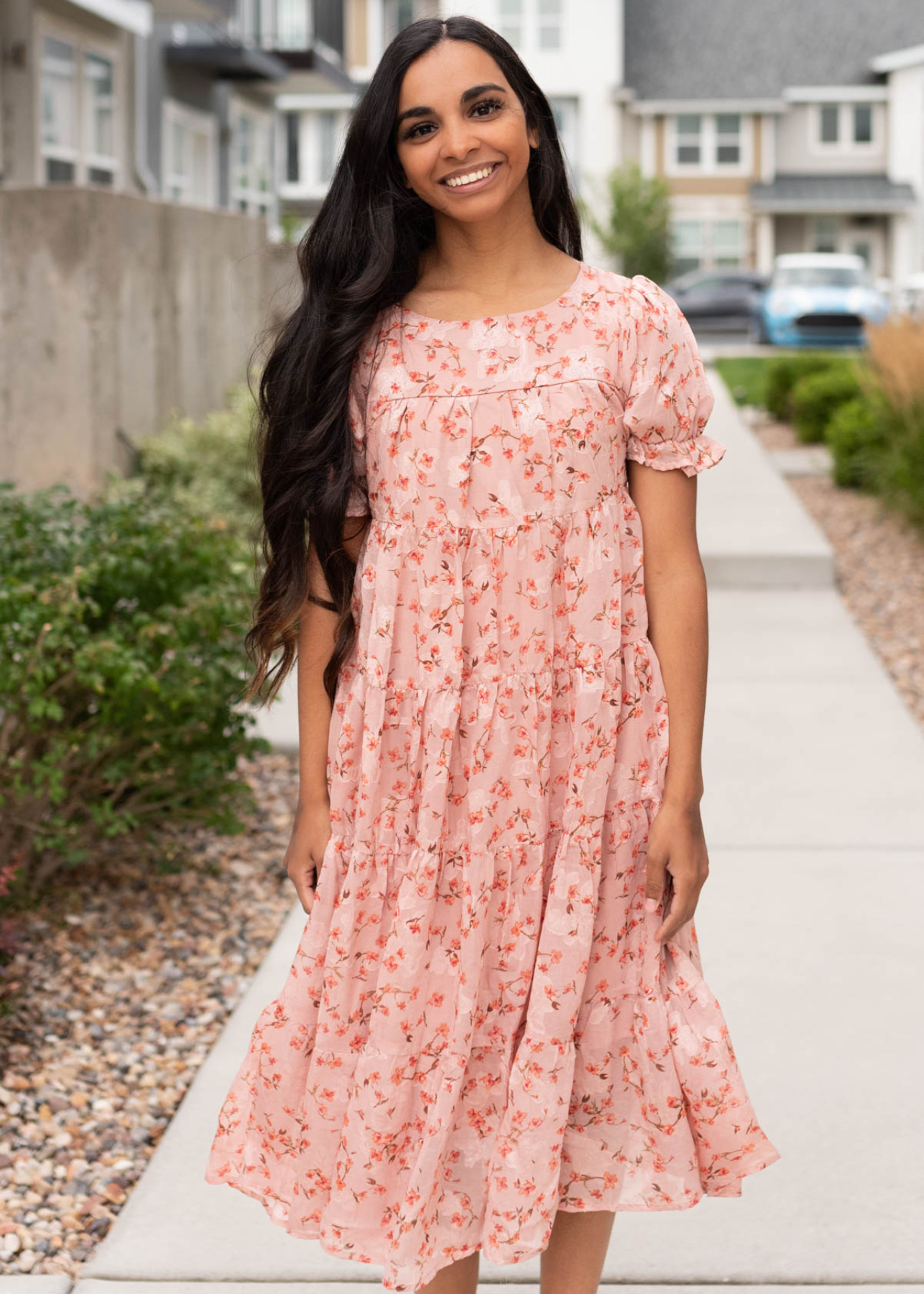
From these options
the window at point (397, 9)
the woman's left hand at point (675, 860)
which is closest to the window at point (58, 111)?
the woman's left hand at point (675, 860)

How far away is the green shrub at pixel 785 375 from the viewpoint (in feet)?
48.4

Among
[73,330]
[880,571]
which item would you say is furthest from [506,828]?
[880,571]

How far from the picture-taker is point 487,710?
2000mm

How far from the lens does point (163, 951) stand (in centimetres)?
393

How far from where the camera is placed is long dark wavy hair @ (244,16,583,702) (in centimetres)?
204

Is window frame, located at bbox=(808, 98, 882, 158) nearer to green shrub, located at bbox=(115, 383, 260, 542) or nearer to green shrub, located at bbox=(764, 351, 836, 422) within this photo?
green shrub, located at bbox=(764, 351, 836, 422)

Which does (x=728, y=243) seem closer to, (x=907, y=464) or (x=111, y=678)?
(x=907, y=464)

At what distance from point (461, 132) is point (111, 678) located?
2.00m

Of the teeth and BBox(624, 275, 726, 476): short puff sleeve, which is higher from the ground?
the teeth

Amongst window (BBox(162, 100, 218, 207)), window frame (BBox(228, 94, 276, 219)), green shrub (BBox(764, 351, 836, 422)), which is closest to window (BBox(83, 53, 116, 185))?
window (BBox(162, 100, 218, 207))

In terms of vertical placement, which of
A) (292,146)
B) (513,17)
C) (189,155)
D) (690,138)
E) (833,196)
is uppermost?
(513,17)

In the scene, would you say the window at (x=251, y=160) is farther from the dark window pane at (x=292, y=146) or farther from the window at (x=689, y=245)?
the window at (x=689, y=245)

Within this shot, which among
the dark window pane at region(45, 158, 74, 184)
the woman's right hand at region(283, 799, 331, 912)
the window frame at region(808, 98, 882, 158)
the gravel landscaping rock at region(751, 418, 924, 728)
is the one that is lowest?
the gravel landscaping rock at region(751, 418, 924, 728)

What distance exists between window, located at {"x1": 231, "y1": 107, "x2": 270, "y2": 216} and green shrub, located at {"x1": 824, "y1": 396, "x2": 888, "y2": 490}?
928 centimetres
